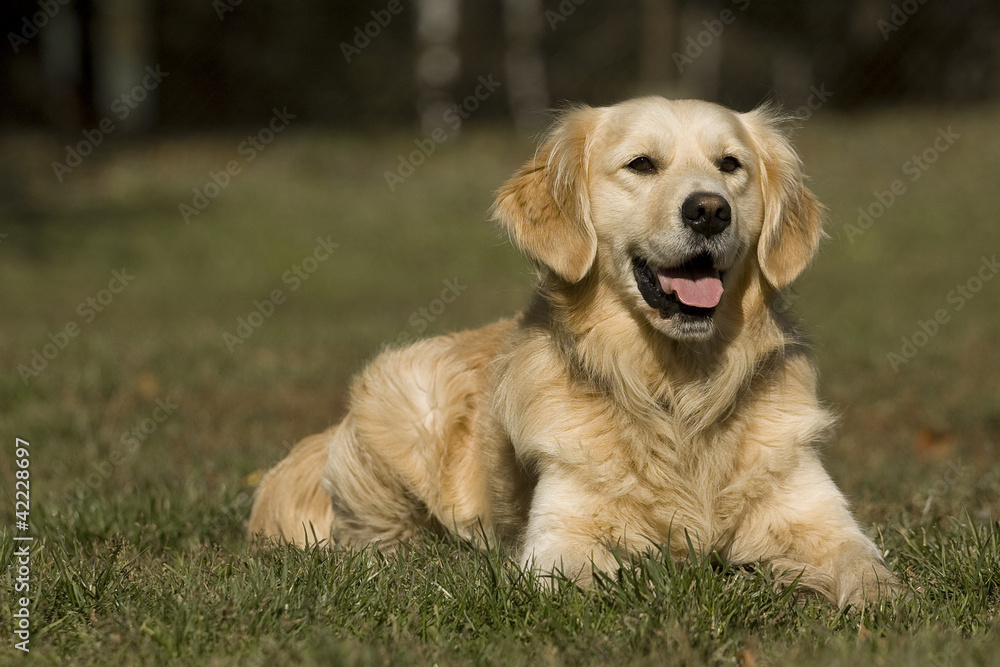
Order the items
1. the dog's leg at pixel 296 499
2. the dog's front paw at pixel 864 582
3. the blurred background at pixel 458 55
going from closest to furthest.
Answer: the dog's front paw at pixel 864 582, the dog's leg at pixel 296 499, the blurred background at pixel 458 55

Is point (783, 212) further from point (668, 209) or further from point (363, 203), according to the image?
point (363, 203)

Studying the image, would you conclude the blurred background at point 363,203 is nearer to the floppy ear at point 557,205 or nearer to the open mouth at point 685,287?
the floppy ear at point 557,205

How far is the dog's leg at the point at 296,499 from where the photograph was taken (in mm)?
4480

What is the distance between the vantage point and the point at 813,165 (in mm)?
16719

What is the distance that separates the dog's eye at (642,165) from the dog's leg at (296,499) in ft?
6.22

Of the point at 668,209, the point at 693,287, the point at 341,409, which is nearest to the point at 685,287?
the point at 693,287

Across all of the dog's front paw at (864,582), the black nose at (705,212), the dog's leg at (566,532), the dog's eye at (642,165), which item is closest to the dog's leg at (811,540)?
the dog's front paw at (864,582)

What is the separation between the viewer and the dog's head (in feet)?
11.6

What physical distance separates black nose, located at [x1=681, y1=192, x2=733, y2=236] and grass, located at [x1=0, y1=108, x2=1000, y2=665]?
3.35ft

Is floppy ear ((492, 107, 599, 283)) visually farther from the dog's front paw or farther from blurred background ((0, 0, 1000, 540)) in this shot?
the dog's front paw

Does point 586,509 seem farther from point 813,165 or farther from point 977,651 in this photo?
point 813,165

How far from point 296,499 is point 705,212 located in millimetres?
2215

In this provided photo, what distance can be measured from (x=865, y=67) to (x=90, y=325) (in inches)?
731

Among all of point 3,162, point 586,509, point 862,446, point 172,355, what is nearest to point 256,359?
point 172,355
